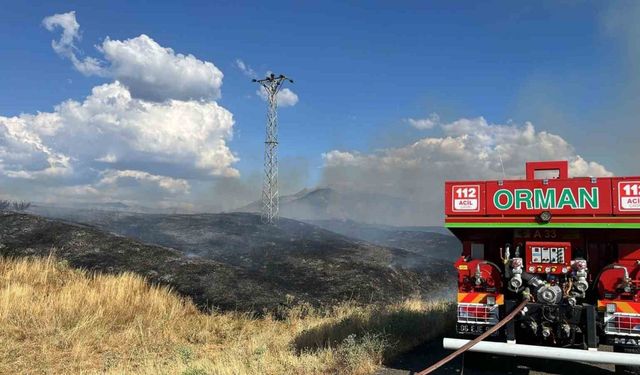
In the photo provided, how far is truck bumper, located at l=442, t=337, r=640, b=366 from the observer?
5.18 metres

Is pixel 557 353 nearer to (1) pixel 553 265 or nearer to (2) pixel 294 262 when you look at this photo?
(1) pixel 553 265

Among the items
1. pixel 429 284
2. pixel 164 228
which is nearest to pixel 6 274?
pixel 164 228

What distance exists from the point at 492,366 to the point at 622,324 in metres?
2.11

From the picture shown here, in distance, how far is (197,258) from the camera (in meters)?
14.9

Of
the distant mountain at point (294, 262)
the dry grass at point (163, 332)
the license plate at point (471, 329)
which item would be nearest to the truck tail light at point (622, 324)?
the license plate at point (471, 329)

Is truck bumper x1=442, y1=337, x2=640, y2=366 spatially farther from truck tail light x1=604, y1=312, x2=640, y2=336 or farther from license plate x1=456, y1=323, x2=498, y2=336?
truck tail light x1=604, y1=312, x2=640, y2=336

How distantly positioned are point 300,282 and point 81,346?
6972 millimetres

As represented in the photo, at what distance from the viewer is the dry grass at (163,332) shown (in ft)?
22.5

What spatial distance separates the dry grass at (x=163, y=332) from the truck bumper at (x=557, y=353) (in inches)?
68.2

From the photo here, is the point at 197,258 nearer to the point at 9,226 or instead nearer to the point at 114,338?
the point at 114,338

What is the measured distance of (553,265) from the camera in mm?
6105

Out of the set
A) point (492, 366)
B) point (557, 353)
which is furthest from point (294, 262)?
point (557, 353)

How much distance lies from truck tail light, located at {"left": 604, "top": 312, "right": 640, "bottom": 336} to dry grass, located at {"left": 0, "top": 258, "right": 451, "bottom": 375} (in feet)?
10.5

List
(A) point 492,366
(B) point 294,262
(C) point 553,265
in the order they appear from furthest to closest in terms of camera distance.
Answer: (B) point 294,262 → (A) point 492,366 → (C) point 553,265
